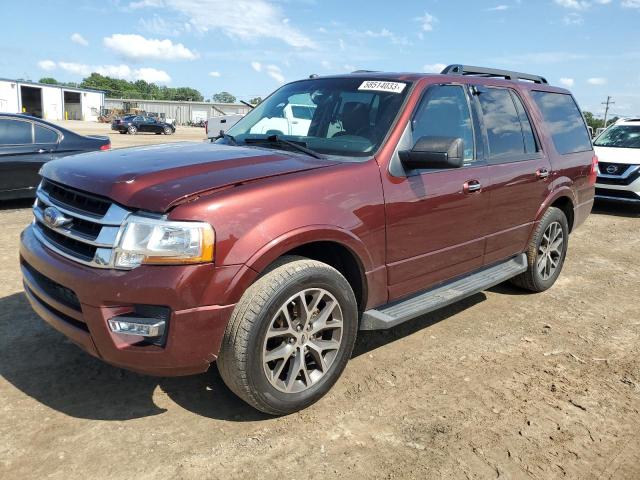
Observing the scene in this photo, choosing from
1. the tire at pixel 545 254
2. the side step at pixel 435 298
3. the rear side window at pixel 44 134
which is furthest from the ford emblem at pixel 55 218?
the rear side window at pixel 44 134

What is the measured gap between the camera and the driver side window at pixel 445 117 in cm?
356

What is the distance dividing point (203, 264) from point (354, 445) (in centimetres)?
122

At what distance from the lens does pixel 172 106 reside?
283ft

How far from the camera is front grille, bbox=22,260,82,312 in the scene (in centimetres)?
261

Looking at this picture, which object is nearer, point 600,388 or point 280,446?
point 280,446

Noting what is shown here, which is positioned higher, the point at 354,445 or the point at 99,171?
the point at 99,171

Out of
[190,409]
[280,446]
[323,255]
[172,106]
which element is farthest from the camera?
[172,106]

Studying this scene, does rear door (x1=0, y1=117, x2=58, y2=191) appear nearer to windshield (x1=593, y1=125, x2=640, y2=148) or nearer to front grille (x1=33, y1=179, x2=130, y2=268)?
front grille (x1=33, y1=179, x2=130, y2=268)

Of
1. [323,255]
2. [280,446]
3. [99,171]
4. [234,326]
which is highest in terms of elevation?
[99,171]

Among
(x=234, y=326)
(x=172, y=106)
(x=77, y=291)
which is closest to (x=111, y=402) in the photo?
(x=77, y=291)

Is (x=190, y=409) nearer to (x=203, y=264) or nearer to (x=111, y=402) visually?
(x=111, y=402)

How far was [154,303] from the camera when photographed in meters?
2.41

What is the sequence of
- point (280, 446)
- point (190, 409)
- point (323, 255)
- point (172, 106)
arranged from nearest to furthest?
point (280, 446) < point (190, 409) < point (323, 255) < point (172, 106)

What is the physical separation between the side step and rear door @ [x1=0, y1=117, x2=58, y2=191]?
6494 mm
